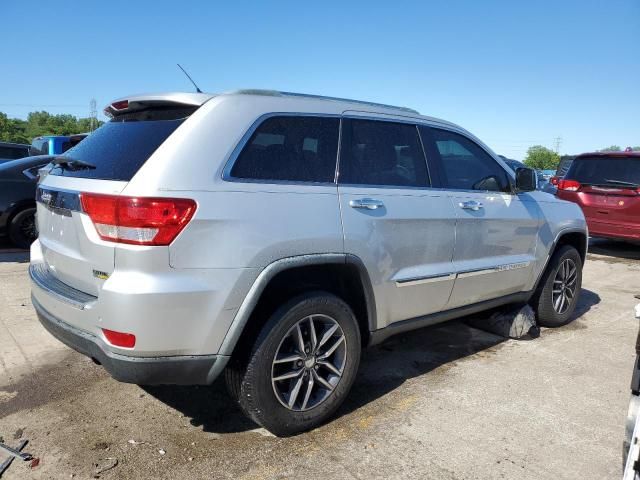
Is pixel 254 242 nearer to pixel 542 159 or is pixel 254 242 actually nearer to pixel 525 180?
pixel 525 180

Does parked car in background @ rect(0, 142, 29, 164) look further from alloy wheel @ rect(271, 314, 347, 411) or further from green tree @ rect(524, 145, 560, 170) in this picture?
green tree @ rect(524, 145, 560, 170)

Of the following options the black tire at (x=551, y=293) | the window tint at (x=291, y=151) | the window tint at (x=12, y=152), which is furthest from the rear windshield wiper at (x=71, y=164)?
the window tint at (x=12, y=152)

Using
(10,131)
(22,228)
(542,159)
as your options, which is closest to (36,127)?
(10,131)

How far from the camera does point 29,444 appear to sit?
282cm

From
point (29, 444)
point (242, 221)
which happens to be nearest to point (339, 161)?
point (242, 221)

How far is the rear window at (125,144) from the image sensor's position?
102 inches

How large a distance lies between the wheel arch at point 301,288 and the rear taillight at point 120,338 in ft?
1.40

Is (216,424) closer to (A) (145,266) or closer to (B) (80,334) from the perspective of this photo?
(B) (80,334)

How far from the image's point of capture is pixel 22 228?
789 centimetres

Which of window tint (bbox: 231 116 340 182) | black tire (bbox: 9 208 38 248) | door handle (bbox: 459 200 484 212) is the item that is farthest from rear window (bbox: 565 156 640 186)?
black tire (bbox: 9 208 38 248)

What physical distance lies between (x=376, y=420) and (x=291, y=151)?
1690mm

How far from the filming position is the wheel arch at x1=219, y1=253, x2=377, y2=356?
260 cm

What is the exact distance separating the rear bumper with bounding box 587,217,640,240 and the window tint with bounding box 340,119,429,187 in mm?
6387

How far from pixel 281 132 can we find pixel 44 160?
6715 mm
